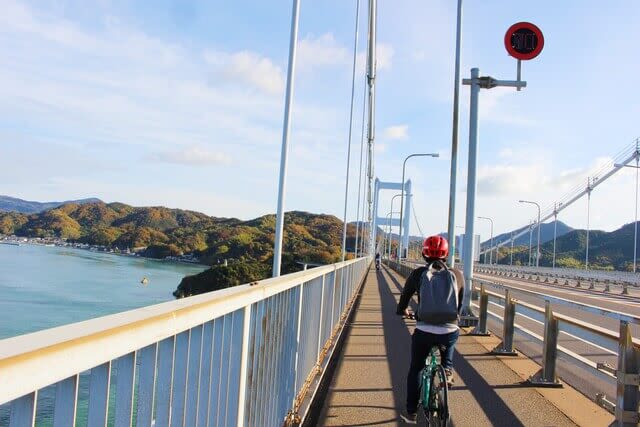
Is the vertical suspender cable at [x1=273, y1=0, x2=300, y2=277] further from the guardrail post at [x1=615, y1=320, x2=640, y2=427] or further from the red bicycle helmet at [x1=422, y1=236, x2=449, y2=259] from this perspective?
the guardrail post at [x1=615, y1=320, x2=640, y2=427]

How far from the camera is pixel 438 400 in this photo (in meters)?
4.54

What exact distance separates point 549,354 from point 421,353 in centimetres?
261

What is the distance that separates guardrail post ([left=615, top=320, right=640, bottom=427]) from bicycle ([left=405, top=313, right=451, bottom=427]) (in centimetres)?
132

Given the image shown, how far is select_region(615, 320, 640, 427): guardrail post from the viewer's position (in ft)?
15.6

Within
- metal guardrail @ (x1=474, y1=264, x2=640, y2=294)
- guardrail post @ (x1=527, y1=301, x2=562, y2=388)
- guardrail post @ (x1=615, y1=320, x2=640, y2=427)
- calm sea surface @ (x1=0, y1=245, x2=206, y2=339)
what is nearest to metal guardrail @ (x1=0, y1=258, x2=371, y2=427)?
guardrail post @ (x1=615, y1=320, x2=640, y2=427)

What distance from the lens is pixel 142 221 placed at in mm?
121125

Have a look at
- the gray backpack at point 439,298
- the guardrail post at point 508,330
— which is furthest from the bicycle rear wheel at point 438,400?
the guardrail post at point 508,330

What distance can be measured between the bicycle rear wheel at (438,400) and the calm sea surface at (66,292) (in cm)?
2034

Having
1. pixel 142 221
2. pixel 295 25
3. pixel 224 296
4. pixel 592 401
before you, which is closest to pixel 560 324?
pixel 592 401

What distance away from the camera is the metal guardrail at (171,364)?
1343 millimetres

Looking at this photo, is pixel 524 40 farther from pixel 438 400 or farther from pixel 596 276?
pixel 596 276

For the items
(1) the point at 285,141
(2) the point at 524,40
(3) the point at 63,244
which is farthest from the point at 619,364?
(3) the point at 63,244

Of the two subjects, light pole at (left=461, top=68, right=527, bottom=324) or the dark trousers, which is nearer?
the dark trousers

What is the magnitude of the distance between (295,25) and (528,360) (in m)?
5.26
